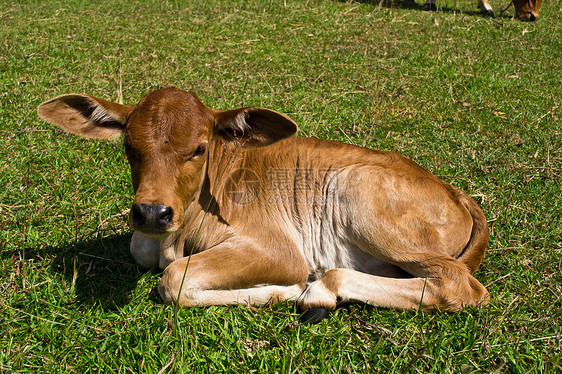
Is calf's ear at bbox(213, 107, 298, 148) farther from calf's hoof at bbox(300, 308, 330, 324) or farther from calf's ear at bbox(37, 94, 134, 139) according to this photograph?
calf's hoof at bbox(300, 308, 330, 324)

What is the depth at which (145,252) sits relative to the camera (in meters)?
3.80

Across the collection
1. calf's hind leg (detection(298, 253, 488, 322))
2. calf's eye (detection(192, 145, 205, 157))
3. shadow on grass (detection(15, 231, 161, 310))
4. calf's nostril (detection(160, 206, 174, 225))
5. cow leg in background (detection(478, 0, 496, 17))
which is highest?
cow leg in background (detection(478, 0, 496, 17))

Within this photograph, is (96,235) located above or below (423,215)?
below

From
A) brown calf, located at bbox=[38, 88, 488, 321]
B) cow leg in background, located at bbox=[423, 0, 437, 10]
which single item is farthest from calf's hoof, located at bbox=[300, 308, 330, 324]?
cow leg in background, located at bbox=[423, 0, 437, 10]

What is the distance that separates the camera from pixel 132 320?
126 inches

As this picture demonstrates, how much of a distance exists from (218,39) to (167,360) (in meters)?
7.71

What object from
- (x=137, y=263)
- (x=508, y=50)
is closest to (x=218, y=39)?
(x=508, y=50)

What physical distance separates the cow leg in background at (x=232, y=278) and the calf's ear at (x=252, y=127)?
30.6 inches

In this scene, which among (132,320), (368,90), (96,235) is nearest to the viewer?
(132,320)

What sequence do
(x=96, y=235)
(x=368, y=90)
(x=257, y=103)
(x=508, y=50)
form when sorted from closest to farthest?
(x=96, y=235)
(x=257, y=103)
(x=368, y=90)
(x=508, y=50)

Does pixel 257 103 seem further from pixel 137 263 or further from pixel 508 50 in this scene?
pixel 508 50

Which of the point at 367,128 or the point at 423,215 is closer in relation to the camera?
the point at 423,215

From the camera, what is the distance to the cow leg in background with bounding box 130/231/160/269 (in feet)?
12.4

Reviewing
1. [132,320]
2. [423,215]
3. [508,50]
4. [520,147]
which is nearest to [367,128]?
[520,147]
